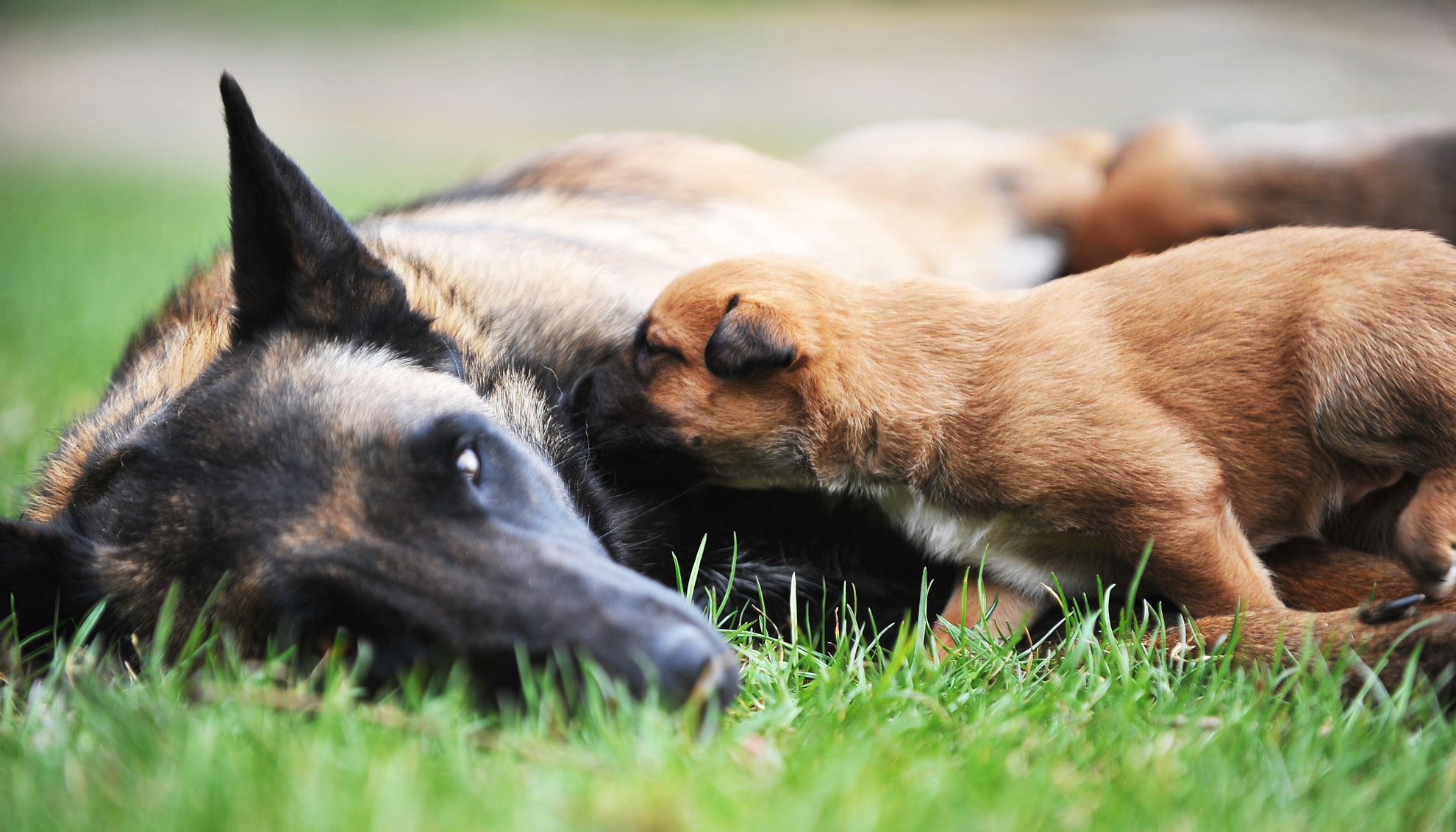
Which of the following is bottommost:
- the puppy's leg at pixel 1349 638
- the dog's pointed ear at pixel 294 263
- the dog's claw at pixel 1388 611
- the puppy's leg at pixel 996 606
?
the puppy's leg at pixel 996 606

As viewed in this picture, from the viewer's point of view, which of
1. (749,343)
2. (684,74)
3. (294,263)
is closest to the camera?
(294,263)

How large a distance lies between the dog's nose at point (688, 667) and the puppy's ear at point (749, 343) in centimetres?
91

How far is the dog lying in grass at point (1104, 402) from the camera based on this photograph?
Answer: 246cm

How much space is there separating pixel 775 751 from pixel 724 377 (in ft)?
3.75

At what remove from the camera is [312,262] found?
2518 mm

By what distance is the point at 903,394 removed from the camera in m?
2.70

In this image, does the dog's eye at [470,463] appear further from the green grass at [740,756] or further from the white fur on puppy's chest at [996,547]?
the white fur on puppy's chest at [996,547]

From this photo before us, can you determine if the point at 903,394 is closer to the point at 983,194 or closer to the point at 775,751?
the point at 775,751

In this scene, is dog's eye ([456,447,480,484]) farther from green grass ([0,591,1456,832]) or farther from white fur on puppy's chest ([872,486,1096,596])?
white fur on puppy's chest ([872,486,1096,596])

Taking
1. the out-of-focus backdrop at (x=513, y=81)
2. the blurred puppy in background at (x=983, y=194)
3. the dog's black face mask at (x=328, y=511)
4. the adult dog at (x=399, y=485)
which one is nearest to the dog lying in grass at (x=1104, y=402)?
the adult dog at (x=399, y=485)

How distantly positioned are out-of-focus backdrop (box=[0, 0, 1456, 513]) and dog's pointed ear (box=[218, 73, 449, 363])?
510 centimetres

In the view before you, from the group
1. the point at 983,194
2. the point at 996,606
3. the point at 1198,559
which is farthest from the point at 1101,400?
the point at 983,194

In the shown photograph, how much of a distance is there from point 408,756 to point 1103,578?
5.87 ft

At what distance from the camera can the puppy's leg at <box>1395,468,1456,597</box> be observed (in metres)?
2.33
